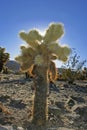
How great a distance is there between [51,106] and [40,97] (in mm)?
3430

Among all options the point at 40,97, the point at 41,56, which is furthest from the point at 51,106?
the point at 41,56

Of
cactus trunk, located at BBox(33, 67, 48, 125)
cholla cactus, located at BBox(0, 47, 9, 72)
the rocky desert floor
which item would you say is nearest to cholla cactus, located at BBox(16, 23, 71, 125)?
cactus trunk, located at BBox(33, 67, 48, 125)

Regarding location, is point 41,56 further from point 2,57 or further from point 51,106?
point 2,57

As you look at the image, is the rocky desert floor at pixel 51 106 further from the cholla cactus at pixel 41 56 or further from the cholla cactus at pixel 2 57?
the cholla cactus at pixel 2 57

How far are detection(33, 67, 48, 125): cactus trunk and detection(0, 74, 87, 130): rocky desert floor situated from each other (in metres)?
0.49

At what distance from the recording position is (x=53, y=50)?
12828mm

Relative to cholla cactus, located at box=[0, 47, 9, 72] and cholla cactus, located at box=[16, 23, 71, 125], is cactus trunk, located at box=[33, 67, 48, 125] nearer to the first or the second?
cholla cactus, located at box=[16, 23, 71, 125]

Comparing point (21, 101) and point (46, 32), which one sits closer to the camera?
point (46, 32)

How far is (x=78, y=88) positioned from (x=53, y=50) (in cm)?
1065

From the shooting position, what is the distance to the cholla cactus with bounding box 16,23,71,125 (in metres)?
12.7

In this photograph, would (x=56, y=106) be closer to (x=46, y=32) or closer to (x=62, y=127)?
(x=62, y=127)

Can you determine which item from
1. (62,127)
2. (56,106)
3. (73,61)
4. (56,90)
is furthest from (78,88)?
(62,127)

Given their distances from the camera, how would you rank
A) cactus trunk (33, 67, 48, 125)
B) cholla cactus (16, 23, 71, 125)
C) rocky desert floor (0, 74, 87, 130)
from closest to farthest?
cholla cactus (16, 23, 71, 125) < cactus trunk (33, 67, 48, 125) < rocky desert floor (0, 74, 87, 130)

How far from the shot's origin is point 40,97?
1286 centimetres
